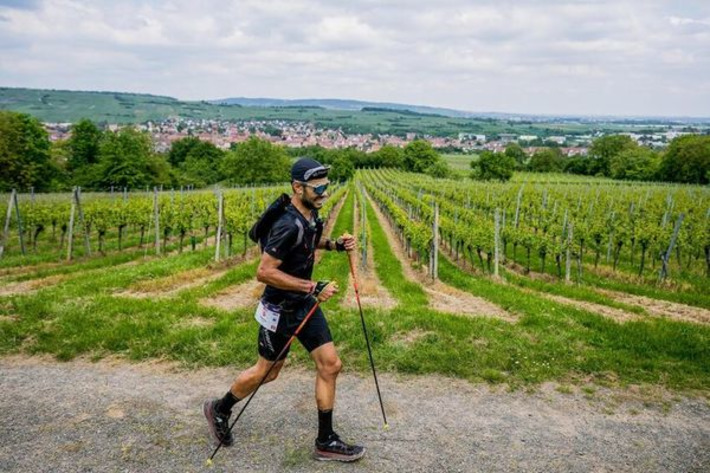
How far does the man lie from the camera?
172 inches

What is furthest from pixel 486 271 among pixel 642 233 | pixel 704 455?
pixel 704 455

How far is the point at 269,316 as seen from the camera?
15.2 ft

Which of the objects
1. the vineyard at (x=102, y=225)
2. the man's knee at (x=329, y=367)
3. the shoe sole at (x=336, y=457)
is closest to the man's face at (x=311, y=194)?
the man's knee at (x=329, y=367)

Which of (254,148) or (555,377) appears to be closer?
(555,377)

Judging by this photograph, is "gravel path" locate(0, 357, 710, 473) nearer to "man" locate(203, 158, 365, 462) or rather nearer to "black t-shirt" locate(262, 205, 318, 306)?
"man" locate(203, 158, 365, 462)

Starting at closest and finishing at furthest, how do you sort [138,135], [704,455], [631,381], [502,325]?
[704,455], [631,381], [502,325], [138,135]

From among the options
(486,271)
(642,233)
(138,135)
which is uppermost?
(138,135)

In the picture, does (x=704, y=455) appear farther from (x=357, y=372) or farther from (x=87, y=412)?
(x=87, y=412)

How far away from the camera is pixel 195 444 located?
15.5 feet

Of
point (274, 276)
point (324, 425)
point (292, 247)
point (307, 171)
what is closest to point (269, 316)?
point (274, 276)

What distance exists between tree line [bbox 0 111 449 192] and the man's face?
172ft

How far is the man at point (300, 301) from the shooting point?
4375 millimetres

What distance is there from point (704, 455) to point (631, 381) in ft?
5.75

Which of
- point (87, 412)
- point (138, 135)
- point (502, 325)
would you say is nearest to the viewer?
point (87, 412)
